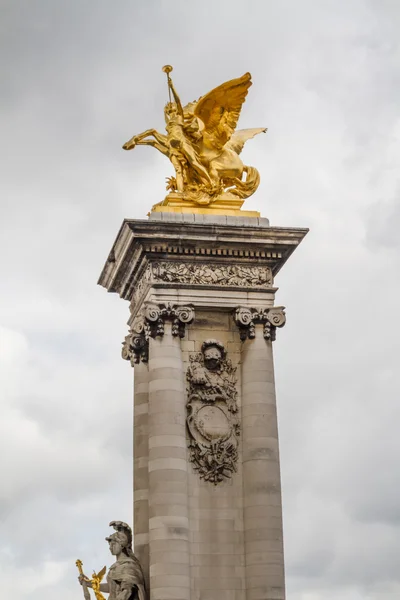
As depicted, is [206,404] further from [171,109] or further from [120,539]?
[171,109]

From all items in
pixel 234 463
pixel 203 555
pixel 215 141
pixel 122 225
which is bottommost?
pixel 203 555

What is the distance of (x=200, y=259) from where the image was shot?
30.2 metres

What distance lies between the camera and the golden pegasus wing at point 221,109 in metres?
31.6

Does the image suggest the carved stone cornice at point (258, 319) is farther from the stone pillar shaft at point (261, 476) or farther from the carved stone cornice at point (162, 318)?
the carved stone cornice at point (162, 318)

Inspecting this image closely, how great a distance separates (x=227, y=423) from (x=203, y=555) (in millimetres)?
2771

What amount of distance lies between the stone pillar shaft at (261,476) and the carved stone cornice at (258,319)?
0.40ft

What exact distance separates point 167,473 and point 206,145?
7527 millimetres

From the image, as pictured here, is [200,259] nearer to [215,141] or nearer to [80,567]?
[215,141]

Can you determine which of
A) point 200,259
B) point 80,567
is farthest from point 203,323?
point 80,567

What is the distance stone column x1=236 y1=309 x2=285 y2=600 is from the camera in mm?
28609

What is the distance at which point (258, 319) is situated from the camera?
30.1m

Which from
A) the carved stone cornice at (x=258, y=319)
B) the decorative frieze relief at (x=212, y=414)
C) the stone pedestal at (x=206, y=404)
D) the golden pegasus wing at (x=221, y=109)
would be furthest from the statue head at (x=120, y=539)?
the golden pegasus wing at (x=221, y=109)

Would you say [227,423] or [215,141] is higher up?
[215,141]

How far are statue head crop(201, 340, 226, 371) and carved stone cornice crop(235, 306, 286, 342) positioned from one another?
0.58m
